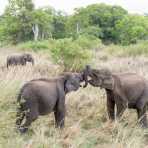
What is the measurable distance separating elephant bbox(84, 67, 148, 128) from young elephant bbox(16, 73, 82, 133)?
34 centimetres

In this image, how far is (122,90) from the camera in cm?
732

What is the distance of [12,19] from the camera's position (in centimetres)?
3597

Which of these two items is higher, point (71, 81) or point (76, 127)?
point (71, 81)

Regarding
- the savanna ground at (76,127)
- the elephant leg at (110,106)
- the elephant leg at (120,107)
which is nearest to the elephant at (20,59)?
the savanna ground at (76,127)

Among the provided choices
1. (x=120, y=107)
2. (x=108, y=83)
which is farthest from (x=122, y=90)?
(x=108, y=83)

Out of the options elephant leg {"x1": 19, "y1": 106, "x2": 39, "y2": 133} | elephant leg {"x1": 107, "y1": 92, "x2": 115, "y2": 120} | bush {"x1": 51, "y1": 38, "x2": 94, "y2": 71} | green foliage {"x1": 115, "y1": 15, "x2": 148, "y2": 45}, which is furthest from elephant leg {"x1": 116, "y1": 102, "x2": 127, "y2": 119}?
green foliage {"x1": 115, "y1": 15, "x2": 148, "y2": 45}

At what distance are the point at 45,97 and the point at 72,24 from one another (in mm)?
36442

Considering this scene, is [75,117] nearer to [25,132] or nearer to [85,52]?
[25,132]

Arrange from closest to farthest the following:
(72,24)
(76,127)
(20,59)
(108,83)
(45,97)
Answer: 1. (76,127)
2. (45,97)
3. (108,83)
4. (20,59)
5. (72,24)

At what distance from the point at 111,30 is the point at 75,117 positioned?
3479cm

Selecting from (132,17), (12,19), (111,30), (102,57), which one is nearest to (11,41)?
(12,19)

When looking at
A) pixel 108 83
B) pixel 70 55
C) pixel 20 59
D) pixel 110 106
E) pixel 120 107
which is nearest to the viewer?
pixel 108 83

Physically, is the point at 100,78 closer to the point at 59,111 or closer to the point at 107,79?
the point at 107,79

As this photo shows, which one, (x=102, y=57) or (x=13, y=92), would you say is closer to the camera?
(x=13, y=92)
